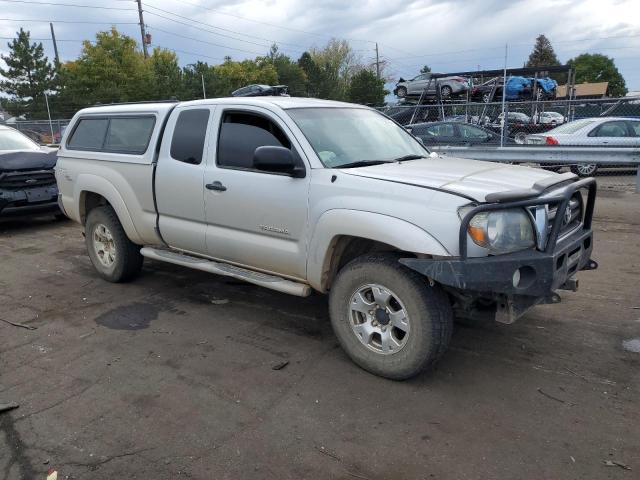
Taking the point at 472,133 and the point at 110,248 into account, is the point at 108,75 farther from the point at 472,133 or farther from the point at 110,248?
the point at 110,248

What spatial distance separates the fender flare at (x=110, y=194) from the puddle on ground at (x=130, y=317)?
72cm

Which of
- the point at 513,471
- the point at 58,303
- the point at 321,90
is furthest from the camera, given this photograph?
the point at 321,90

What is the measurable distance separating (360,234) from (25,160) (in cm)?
738

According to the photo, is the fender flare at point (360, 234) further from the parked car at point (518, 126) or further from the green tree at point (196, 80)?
the green tree at point (196, 80)

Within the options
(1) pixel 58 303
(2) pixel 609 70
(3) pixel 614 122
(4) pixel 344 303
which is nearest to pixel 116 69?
(3) pixel 614 122

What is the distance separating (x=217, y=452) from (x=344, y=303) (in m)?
1.32

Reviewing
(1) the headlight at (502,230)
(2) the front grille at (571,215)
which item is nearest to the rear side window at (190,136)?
(1) the headlight at (502,230)

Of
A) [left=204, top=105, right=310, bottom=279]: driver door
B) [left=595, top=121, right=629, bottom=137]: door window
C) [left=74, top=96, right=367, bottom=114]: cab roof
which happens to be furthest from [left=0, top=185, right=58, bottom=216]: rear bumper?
[left=595, top=121, right=629, bottom=137]: door window

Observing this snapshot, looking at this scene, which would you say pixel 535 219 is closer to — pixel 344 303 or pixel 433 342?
pixel 433 342

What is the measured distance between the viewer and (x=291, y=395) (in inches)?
138

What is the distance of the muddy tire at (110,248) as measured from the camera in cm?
568

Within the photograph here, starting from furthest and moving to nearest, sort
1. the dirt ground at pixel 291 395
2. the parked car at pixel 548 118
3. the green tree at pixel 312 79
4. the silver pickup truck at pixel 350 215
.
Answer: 1. the green tree at pixel 312 79
2. the parked car at pixel 548 118
3. the silver pickup truck at pixel 350 215
4. the dirt ground at pixel 291 395

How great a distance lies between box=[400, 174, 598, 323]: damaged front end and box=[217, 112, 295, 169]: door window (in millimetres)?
1606

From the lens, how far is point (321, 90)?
55.6 metres
